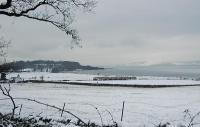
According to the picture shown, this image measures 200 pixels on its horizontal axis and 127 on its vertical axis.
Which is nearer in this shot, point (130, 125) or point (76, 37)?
point (76, 37)

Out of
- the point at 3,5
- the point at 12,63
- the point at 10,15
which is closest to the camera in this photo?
the point at 12,63

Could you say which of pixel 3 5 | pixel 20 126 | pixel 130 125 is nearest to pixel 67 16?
pixel 3 5

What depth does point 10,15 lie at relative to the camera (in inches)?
575

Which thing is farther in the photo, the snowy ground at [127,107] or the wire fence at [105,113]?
the snowy ground at [127,107]

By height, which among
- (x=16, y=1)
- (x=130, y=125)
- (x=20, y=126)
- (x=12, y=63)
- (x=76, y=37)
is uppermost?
(x=16, y=1)

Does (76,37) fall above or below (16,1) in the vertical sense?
below

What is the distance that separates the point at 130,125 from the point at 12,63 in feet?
40.3

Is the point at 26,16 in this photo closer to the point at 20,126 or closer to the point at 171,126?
the point at 171,126

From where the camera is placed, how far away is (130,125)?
63.7 ft

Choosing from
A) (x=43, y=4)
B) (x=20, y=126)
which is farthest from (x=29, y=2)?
(x=20, y=126)

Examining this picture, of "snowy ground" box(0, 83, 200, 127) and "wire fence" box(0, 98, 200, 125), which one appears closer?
"wire fence" box(0, 98, 200, 125)

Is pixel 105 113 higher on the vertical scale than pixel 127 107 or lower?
higher

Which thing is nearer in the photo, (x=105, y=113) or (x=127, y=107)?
(x=105, y=113)

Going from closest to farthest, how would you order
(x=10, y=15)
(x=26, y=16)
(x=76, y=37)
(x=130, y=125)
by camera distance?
(x=10, y=15), (x=26, y=16), (x=76, y=37), (x=130, y=125)
